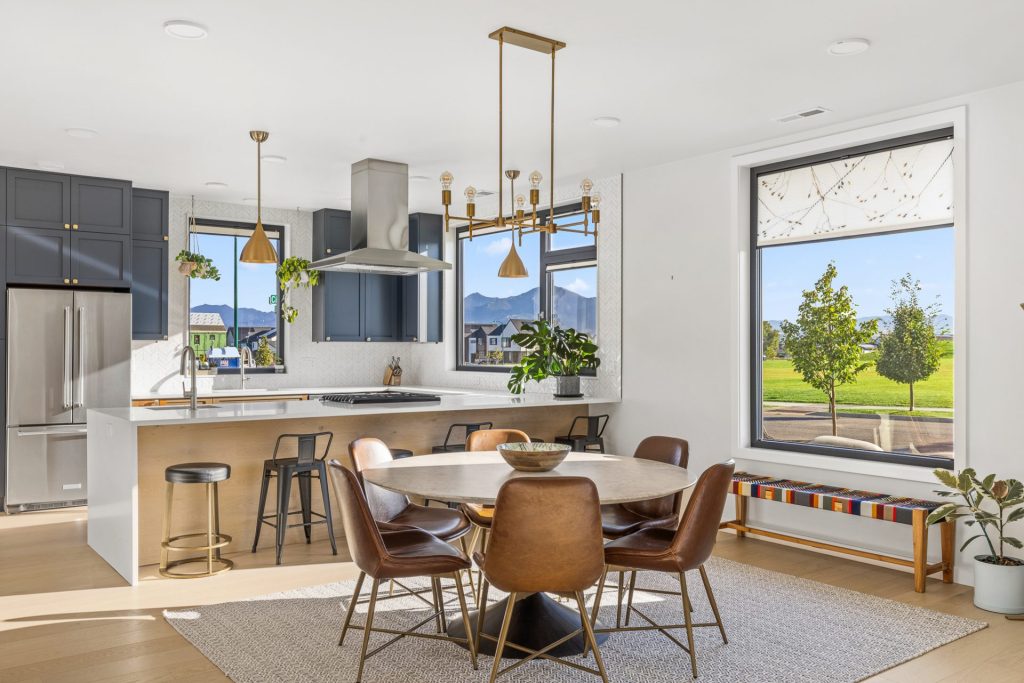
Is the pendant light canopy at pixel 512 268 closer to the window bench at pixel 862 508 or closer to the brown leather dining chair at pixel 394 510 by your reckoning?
the window bench at pixel 862 508

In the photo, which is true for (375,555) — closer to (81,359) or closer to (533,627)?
(533,627)

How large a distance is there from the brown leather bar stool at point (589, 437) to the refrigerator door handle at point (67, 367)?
3866 mm

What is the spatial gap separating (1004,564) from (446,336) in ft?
18.2

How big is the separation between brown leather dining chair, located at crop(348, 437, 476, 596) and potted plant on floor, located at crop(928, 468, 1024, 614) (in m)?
2.43

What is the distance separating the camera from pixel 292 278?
796 cm

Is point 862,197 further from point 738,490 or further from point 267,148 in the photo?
point 267,148

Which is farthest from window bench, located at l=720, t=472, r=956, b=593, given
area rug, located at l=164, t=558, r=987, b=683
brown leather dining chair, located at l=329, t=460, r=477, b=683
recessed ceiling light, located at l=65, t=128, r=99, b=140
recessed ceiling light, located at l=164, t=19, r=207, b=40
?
recessed ceiling light, located at l=65, t=128, r=99, b=140

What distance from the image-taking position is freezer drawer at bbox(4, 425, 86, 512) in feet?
20.9

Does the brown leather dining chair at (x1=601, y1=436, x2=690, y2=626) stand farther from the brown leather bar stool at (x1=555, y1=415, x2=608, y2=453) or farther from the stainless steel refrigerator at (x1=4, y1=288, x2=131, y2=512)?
the stainless steel refrigerator at (x1=4, y1=288, x2=131, y2=512)

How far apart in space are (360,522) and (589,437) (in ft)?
11.3

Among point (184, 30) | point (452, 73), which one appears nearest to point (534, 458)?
point (452, 73)

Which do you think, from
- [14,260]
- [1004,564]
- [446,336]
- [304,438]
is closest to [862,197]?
[1004,564]

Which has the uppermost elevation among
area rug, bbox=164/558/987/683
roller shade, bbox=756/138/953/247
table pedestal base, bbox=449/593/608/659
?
roller shade, bbox=756/138/953/247

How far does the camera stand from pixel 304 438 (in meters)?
5.04
